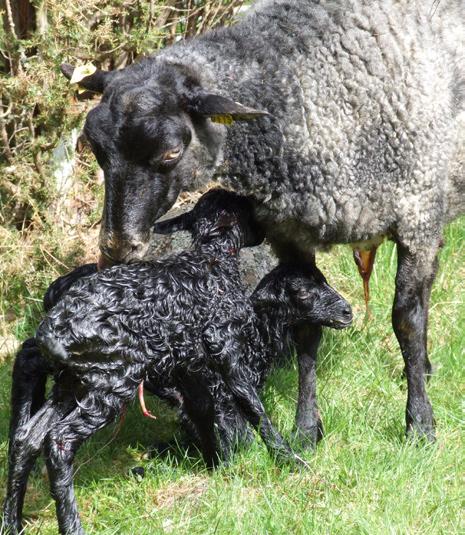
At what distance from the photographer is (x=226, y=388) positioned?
5176 millimetres

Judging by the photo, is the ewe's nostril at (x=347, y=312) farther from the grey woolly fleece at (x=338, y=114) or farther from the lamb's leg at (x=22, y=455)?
the lamb's leg at (x=22, y=455)

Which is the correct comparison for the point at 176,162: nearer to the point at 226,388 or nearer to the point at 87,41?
the point at 226,388

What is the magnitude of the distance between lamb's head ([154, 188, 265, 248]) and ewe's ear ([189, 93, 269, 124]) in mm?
562

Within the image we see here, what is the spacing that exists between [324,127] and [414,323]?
119cm

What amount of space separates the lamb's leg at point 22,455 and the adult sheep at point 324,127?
82 cm

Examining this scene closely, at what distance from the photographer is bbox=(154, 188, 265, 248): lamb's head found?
198 inches

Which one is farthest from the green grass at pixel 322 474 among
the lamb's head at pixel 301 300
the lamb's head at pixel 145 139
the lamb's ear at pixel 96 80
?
the lamb's ear at pixel 96 80

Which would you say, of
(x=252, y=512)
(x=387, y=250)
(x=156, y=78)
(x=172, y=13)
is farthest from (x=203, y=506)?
(x=172, y=13)

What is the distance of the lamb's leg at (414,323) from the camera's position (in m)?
5.20

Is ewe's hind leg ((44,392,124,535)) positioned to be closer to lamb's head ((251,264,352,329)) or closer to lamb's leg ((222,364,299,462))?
lamb's leg ((222,364,299,462))

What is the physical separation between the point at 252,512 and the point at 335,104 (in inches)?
81.2

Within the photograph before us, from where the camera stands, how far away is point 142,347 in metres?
4.39

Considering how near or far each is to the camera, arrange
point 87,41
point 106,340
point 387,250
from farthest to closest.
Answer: point 387,250 → point 87,41 → point 106,340

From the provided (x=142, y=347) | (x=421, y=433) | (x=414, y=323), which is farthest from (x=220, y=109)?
(x=421, y=433)
